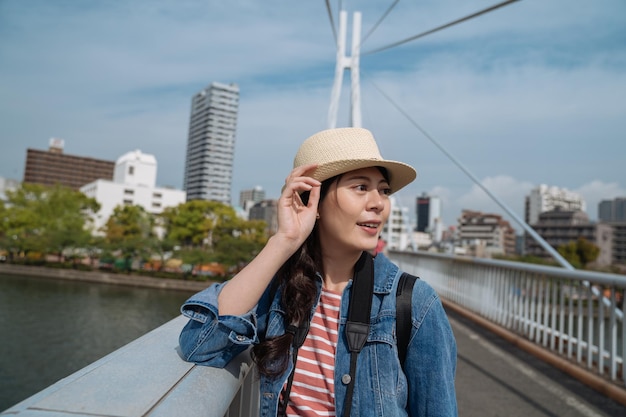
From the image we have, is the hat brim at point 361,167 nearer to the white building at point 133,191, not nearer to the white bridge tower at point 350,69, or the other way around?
the white bridge tower at point 350,69

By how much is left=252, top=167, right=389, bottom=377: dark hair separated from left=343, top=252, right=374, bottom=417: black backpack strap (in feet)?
0.48

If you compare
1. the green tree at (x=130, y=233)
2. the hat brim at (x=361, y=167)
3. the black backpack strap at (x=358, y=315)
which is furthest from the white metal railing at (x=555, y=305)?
the green tree at (x=130, y=233)

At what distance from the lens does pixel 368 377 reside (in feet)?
4.05

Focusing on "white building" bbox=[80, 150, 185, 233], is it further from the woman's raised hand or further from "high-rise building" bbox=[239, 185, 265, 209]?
"high-rise building" bbox=[239, 185, 265, 209]

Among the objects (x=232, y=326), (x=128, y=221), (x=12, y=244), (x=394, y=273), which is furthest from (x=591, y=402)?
(x=128, y=221)

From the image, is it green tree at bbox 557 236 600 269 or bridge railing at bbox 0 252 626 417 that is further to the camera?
green tree at bbox 557 236 600 269

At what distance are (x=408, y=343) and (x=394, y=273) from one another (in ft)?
0.70

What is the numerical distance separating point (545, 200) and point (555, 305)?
362 ft

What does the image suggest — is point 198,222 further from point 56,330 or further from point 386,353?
point 386,353

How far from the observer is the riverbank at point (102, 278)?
42656 millimetres

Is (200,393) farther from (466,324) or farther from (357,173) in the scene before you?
(466,324)

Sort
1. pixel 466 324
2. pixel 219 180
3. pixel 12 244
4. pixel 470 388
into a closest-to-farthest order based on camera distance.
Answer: pixel 470 388 → pixel 466 324 → pixel 12 244 → pixel 219 180

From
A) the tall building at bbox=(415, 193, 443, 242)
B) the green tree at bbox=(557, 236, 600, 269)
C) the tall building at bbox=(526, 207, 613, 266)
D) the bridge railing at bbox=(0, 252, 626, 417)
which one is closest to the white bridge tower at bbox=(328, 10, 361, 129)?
the bridge railing at bbox=(0, 252, 626, 417)

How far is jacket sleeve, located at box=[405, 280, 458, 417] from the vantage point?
117 cm
